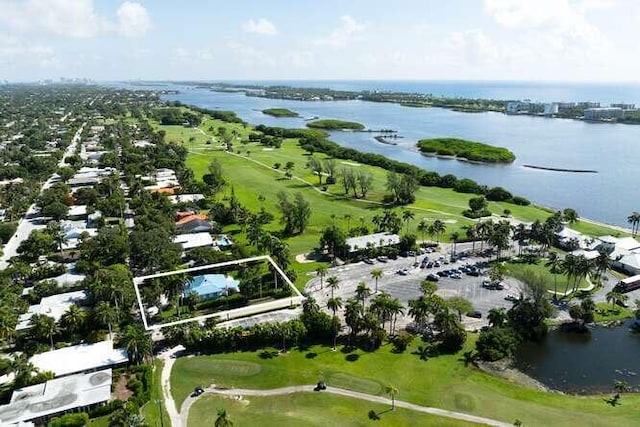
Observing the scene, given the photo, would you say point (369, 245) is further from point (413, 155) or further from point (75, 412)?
point (413, 155)

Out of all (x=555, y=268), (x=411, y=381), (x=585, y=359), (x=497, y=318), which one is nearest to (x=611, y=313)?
(x=555, y=268)

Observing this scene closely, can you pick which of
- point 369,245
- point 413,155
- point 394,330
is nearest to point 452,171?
point 413,155

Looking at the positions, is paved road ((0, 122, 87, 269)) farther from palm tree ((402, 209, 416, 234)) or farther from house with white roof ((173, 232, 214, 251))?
palm tree ((402, 209, 416, 234))

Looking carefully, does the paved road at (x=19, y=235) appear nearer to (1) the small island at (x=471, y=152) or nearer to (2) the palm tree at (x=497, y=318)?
(2) the palm tree at (x=497, y=318)

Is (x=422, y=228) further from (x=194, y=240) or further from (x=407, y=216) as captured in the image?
(x=194, y=240)

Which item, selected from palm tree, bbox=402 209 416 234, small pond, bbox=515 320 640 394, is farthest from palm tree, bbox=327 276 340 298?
palm tree, bbox=402 209 416 234

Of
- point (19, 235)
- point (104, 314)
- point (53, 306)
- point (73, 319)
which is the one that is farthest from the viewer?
point (19, 235)
